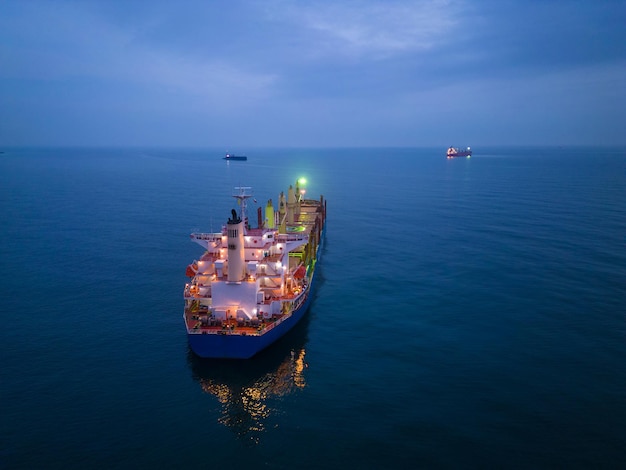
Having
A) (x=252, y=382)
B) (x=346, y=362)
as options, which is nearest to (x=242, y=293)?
(x=252, y=382)

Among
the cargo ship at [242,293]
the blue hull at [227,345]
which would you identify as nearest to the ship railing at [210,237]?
the cargo ship at [242,293]

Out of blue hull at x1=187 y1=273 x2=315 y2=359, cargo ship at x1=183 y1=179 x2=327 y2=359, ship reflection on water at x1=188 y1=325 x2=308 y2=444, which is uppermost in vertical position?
cargo ship at x1=183 y1=179 x2=327 y2=359

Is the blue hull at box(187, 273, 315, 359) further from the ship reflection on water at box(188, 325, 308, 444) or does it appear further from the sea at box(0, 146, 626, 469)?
the sea at box(0, 146, 626, 469)

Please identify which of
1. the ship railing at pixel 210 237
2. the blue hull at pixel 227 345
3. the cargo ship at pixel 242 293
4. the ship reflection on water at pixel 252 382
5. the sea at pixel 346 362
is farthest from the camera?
the ship railing at pixel 210 237

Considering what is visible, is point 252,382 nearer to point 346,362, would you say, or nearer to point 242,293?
point 346,362

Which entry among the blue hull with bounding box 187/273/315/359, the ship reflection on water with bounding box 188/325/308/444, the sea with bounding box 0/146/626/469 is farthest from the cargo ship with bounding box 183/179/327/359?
the sea with bounding box 0/146/626/469

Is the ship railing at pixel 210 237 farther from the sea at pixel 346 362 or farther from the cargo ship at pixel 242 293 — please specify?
the sea at pixel 346 362

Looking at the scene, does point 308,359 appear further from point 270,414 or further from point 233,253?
point 233,253

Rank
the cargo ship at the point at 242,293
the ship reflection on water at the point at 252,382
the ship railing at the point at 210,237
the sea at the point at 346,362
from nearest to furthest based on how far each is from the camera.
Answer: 1. the sea at the point at 346,362
2. the ship reflection on water at the point at 252,382
3. the cargo ship at the point at 242,293
4. the ship railing at the point at 210,237
